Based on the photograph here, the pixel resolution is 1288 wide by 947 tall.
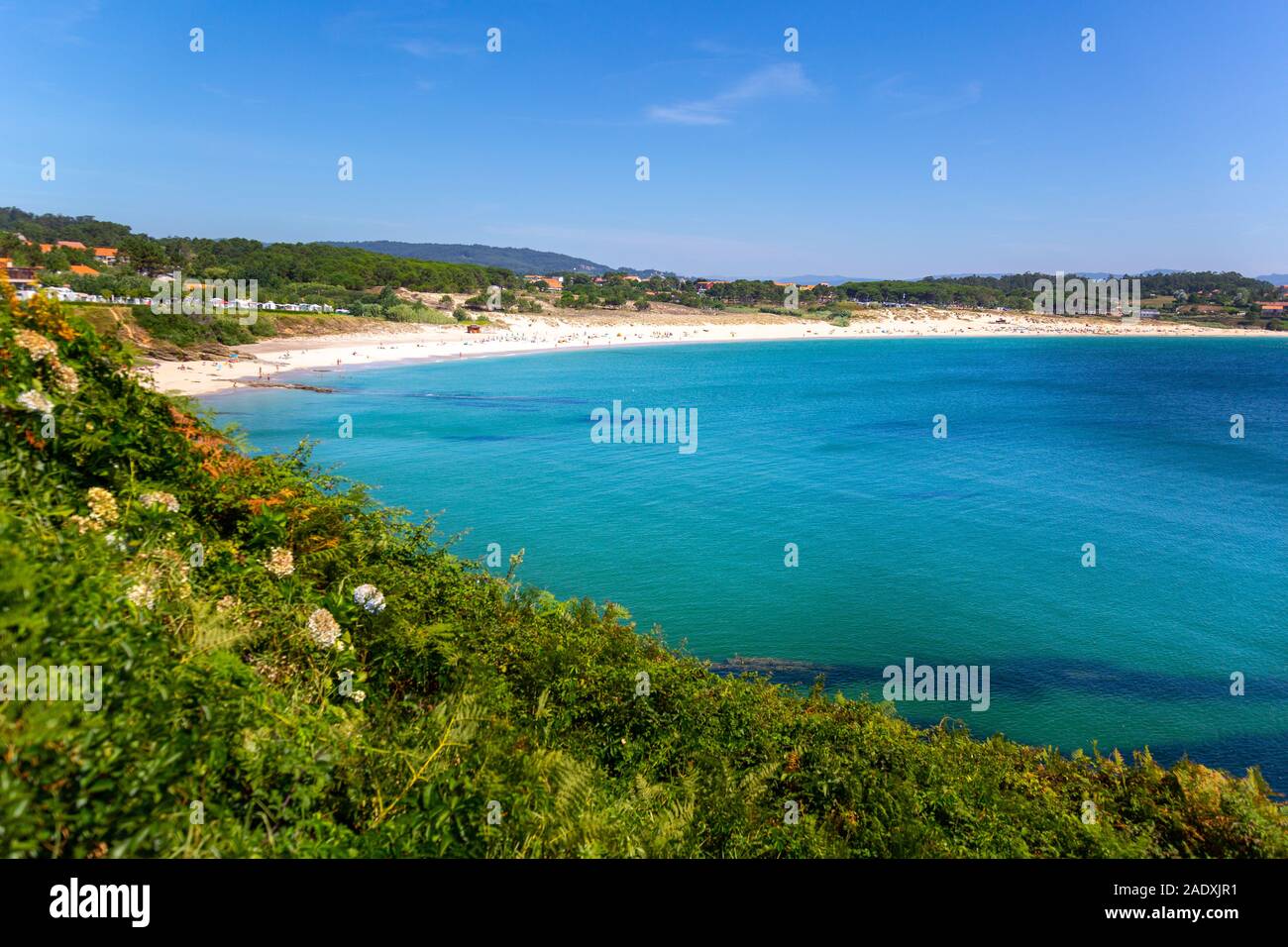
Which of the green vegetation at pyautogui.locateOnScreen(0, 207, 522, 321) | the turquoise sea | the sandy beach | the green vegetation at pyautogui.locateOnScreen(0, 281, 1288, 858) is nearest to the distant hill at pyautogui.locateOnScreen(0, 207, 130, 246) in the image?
the green vegetation at pyautogui.locateOnScreen(0, 207, 522, 321)

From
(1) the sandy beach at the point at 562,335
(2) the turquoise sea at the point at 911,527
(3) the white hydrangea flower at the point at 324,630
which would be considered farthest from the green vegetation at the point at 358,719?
(2) the turquoise sea at the point at 911,527

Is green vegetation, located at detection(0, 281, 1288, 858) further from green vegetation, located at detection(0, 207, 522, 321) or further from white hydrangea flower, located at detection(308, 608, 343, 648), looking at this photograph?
green vegetation, located at detection(0, 207, 522, 321)

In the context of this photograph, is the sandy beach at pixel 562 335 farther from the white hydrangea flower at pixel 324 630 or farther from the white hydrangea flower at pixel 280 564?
the white hydrangea flower at pixel 324 630

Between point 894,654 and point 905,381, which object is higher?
point 905,381

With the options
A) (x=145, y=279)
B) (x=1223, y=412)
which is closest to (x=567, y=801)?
(x=1223, y=412)

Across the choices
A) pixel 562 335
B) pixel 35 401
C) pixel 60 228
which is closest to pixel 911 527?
pixel 35 401
